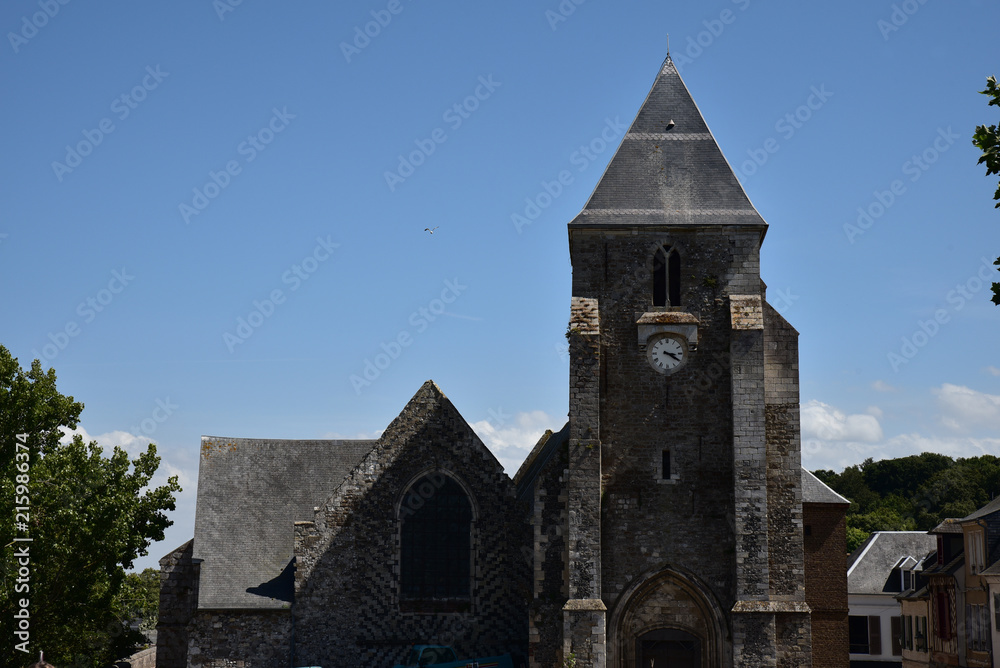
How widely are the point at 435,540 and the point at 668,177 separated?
10.9 metres

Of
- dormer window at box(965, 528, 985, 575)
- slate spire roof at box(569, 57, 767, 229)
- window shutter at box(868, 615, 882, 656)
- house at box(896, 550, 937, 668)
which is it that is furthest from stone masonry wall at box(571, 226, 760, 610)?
window shutter at box(868, 615, 882, 656)

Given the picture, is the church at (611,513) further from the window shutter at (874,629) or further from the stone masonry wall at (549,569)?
the window shutter at (874,629)

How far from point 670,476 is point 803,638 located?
4.43 metres

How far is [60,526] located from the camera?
22.8 meters

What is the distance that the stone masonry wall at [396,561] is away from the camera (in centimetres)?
2527

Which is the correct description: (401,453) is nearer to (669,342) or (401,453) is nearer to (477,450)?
(477,450)

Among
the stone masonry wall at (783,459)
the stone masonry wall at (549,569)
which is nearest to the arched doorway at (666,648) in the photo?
the stone masonry wall at (549,569)

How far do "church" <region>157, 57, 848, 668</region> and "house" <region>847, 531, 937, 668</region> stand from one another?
1832 cm

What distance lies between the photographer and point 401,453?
26391 mm

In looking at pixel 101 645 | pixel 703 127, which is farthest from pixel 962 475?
pixel 101 645

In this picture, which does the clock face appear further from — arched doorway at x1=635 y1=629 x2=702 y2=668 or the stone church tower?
arched doorway at x1=635 y1=629 x2=702 y2=668

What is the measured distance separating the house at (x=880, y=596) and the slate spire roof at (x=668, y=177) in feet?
80.9

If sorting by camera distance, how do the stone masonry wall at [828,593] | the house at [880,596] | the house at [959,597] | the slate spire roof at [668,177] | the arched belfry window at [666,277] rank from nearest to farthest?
the arched belfry window at [666,277]
the slate spire roof at [668,177]
the stone masonry wall at [828,593]
the house at [959,597]
the house at [880,596]

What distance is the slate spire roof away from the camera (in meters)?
24.5
